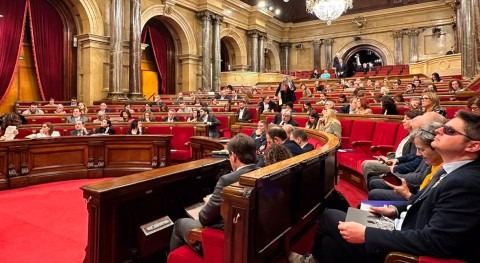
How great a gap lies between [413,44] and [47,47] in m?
16.7

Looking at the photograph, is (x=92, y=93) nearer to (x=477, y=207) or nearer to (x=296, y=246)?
(x=296, y=246)

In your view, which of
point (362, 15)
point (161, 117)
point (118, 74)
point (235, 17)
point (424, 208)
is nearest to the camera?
point (424, 208)

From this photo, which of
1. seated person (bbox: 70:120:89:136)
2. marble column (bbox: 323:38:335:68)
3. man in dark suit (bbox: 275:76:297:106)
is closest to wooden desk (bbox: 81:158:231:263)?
seated person (bbox: 70:120:89:136)

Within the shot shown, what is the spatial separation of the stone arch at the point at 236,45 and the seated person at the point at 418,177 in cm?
1534

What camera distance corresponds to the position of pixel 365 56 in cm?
2148

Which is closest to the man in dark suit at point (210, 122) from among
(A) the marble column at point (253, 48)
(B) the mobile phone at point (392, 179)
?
(B) the mobile phone at point (392, 179)

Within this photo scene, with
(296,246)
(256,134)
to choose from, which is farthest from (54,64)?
(296,246)

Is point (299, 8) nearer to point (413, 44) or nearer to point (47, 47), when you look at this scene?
point (413, 44)

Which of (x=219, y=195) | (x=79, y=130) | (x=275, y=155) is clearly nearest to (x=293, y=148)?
(x=275, y=155)

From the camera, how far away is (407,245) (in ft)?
4.21

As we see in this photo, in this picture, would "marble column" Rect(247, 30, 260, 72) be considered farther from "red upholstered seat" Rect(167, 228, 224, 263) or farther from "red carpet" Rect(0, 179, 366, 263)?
"red upholstered seat" Rect(167, 228, 224, 263)

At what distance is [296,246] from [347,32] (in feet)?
65.9

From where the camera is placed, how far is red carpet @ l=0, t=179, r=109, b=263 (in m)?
2.60

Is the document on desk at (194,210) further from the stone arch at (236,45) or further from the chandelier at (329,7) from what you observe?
the stone arch at (236,45)
